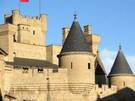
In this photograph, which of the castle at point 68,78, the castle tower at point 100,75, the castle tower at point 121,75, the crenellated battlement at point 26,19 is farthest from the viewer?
the crenellated battlement at point 26,19

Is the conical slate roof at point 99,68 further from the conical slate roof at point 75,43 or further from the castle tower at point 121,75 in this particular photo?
the conical slate roof at point 75,43

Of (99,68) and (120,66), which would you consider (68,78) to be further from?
(99,68)

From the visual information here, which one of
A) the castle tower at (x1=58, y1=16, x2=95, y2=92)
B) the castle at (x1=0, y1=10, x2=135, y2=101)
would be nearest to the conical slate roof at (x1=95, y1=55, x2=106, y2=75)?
the castle at (x1=0, y1=10, x2=135, y2=101)

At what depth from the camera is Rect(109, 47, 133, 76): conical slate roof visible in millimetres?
70062

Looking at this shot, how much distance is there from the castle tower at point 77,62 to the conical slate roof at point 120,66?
9528mm

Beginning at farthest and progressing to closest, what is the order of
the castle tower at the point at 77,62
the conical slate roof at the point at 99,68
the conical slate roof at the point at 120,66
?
the conical slate roof at the point at 99,68, the conical slate roof at the point at 120,66, the castle tower at the point at 77,62

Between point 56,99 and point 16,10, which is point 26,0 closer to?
point 56,99

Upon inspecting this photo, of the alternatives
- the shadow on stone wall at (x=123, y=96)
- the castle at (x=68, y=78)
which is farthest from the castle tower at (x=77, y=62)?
the shadow on stone wall at (x=123, y=96)

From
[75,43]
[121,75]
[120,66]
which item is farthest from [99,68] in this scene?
[75,43]

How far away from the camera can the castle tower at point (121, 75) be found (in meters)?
69.6

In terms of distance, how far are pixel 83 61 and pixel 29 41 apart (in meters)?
27.0

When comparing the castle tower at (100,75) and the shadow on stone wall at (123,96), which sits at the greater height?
the castle tower at (100,75)

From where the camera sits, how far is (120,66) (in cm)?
7050

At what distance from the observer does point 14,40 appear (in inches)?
3282
